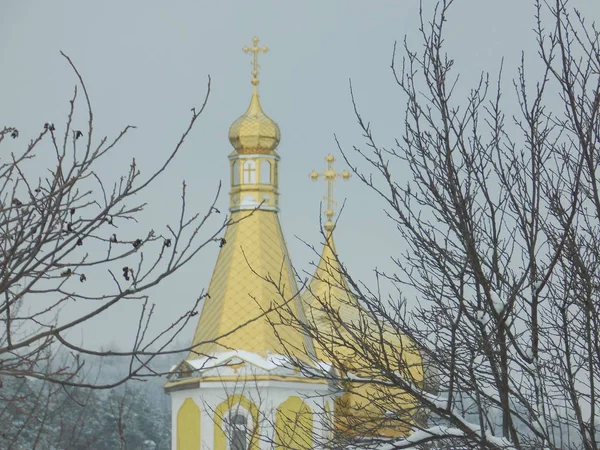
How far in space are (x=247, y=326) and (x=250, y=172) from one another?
3.04m

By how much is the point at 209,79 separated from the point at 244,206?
1941 centimetres

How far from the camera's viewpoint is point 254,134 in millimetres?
A: 26625

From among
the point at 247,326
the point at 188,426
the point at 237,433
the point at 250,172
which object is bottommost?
the point at 237,433

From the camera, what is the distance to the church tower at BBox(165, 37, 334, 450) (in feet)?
81.6

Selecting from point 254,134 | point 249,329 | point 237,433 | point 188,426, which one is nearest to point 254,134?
point 254,134

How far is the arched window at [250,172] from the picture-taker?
87.6 ft

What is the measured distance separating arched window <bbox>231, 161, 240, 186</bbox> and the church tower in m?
0.02

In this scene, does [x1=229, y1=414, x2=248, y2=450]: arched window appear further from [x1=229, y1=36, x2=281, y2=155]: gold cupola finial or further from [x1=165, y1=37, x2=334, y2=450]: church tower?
[x1=229, y1=36, x2=281, y2=155]: gold cupola finial

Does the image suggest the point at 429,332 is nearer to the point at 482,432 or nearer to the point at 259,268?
the point at 482,432

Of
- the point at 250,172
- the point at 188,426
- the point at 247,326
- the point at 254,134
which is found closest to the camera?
the point at 247,326

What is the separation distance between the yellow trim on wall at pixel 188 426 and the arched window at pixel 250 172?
153 inches

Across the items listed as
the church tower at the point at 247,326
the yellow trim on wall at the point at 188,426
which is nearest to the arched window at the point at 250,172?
the church tower at the point at 247,326

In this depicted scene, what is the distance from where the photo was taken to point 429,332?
32.6 ft

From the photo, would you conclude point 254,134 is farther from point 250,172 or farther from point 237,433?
point 237,433
